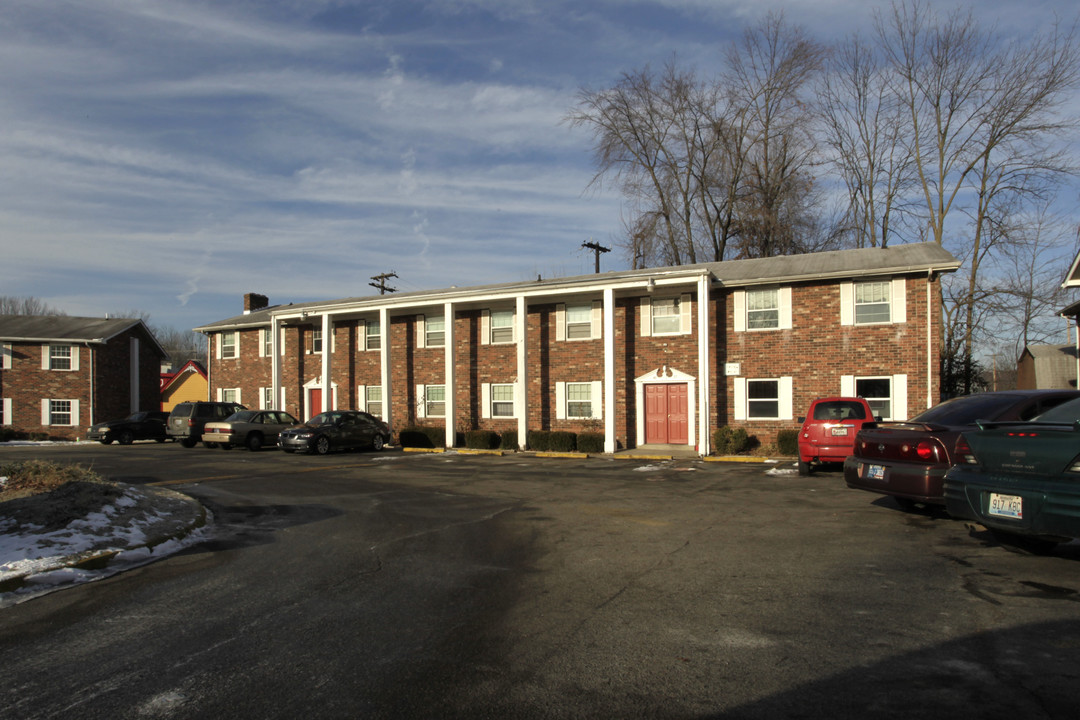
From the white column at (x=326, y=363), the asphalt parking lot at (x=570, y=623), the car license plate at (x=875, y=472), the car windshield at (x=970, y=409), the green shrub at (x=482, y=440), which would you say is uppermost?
the white column at (x=326, y=363)

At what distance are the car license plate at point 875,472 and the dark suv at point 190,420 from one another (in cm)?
2444

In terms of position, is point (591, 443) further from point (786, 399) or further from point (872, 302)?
point (872, 302)

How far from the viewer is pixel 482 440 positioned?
83.2 ft

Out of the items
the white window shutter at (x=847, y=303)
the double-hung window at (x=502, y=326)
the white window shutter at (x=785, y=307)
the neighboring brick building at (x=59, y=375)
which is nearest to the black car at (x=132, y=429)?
the neighboring brick building at (x=59, y=375)

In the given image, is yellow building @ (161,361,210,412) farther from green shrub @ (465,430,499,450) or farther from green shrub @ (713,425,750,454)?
green shrub @ (713,425,750,454)

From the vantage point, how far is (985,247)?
32.6m

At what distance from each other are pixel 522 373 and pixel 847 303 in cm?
1055

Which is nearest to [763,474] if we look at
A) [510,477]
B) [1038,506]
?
[510,477]

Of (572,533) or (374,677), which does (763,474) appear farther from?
(374,677)

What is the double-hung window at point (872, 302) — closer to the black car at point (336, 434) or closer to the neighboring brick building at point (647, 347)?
the neighboring brick building at point (647, 347)

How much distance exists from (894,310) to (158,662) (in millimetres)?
20658

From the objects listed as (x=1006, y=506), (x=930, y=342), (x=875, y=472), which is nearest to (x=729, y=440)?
(x=930, y=342)

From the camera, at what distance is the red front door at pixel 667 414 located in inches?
917

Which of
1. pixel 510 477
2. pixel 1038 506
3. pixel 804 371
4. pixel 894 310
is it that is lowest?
pixel 510 477
